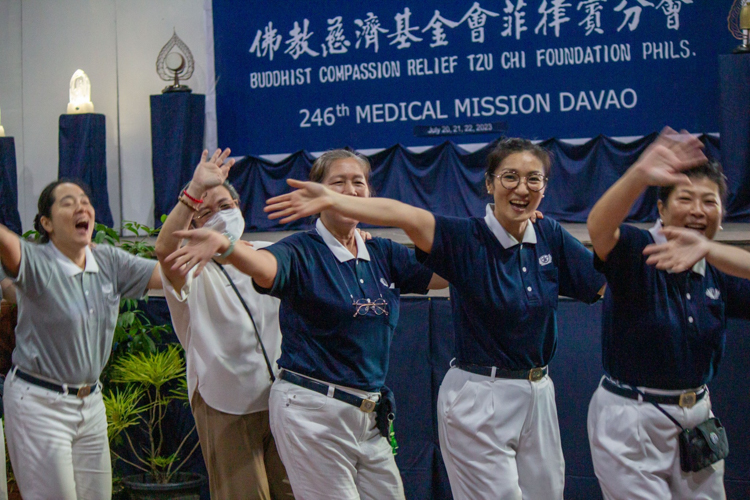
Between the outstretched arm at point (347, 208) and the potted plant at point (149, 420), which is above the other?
the outstretched arm at point (347, 208)

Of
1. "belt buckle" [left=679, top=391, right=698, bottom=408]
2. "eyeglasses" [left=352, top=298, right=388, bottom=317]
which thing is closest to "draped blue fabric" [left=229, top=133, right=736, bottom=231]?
"eyeglasses" [left=352, top=298, right=388, bottom=317]

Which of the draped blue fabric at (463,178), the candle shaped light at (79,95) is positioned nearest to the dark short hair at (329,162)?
the draped blue fabric at (463,178)

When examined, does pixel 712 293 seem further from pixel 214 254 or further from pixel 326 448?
pixel 214 254

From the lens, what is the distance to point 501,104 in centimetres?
620

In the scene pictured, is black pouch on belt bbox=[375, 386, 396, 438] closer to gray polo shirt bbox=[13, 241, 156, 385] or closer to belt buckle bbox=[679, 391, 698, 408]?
belt buckle bbox=[679, 391, 698, 408]

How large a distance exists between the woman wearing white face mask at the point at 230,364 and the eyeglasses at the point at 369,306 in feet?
2.06

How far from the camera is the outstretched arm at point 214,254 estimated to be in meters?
1.92

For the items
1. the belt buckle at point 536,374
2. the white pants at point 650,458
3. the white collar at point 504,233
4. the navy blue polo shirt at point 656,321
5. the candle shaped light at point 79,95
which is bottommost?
the white pants at point 650,458

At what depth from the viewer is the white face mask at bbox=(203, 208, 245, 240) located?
270 cm

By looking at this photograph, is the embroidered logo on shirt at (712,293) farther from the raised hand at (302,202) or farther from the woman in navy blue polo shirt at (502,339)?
the raised hand at (302,202)

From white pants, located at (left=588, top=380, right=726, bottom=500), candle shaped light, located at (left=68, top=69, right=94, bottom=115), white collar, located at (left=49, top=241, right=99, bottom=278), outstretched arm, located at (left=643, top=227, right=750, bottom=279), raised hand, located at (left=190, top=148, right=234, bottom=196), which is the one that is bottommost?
white pants, located at (left=588, top=380, right=726, bottom=500)

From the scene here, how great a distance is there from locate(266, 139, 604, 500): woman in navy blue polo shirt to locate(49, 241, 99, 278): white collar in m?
1.50

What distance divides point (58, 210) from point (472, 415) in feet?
6.14

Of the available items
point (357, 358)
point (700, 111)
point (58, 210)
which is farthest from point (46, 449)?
point (700, 111)
